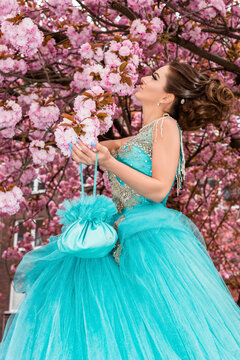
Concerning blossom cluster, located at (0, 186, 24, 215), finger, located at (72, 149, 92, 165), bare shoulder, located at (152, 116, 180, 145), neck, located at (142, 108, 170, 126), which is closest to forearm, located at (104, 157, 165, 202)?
finger, located at (72, 149, 92, 165)

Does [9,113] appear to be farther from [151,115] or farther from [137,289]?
[137,289]

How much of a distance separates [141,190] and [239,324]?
2.25ft

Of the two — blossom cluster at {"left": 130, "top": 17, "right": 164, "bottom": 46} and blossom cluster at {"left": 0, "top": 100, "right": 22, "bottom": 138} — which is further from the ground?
blossom cluster at {"left": 130, "top": 17, "right": 164, "bottom": 46}

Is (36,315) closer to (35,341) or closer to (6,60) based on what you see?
(35,341)

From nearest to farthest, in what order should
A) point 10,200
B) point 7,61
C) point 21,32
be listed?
point 21,32, point 10,200, point 7,61

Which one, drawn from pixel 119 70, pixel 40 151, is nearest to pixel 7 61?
pixel 40 151

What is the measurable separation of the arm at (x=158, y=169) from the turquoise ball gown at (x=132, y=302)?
0.11m

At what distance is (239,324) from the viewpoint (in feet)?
5.07

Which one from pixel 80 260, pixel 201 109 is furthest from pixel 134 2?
pixel 80 260

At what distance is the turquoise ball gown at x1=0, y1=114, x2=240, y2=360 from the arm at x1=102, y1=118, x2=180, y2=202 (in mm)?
112

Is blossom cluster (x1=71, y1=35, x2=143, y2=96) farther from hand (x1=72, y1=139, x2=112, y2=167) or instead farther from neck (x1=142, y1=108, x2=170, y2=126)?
hand (x1=72, y1=139, x2=112, y2=167)

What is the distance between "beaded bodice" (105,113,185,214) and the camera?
183cm

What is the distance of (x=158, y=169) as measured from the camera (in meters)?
1.71

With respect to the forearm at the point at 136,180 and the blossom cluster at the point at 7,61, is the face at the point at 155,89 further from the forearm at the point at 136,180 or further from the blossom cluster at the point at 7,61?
the blossom cluster at the point at 7,61
